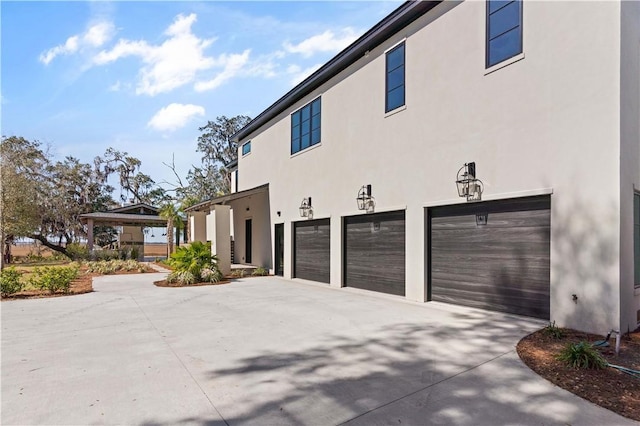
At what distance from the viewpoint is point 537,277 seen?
6301 millimetres

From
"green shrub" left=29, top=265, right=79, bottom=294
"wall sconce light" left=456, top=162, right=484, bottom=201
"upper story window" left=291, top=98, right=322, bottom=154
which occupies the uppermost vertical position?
"upper story window" left=291, top=98, right=322, bottom=154

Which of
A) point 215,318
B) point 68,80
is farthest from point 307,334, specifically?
point 68,80

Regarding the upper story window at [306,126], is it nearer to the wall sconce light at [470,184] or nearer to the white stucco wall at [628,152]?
the wall sconce light at [470,184]

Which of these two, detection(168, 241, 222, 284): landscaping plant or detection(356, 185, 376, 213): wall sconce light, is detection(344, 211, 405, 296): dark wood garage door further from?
detection(168, 241, 222, 284): landscaping plant

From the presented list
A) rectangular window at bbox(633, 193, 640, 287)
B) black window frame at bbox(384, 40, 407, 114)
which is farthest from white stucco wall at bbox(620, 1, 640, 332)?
black window frame at bbox(384, 40, 407, 114)

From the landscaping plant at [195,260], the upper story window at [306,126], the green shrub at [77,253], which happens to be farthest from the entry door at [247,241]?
the green shrub at [77,253]

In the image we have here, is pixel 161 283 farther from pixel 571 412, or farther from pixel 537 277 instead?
pixel 571 412

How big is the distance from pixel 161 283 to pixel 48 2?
848 centimetres

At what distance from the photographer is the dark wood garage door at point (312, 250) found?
474 inches

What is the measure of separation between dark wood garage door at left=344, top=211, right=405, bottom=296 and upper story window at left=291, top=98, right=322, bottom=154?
3.70 meters

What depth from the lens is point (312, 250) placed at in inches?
504

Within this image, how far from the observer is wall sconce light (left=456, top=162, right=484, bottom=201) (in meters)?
7.14

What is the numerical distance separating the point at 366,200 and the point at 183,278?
6.95 metres

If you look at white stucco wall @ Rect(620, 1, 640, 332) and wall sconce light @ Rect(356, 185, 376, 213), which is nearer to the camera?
white stucco wall @ Rect(620, 1, 640, 332)
